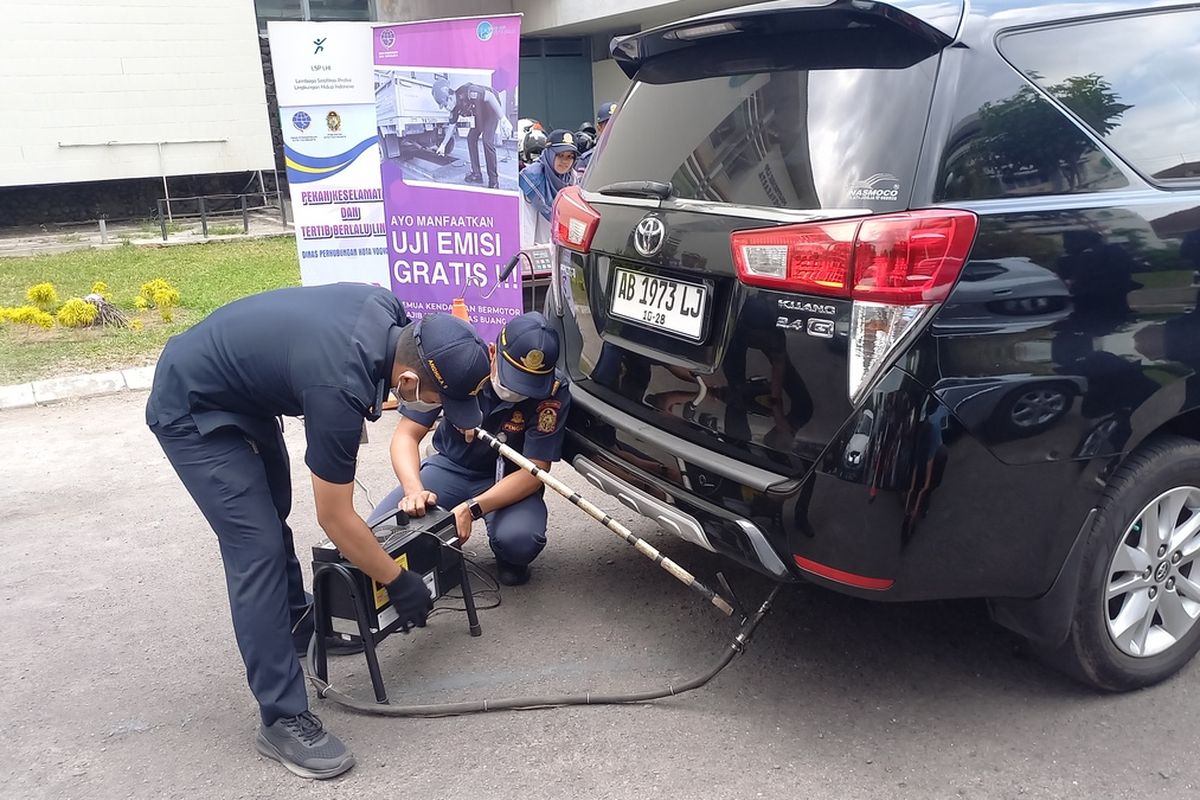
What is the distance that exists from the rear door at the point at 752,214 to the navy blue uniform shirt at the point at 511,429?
0.72 ft

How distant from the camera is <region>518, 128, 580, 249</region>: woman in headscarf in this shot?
745cm

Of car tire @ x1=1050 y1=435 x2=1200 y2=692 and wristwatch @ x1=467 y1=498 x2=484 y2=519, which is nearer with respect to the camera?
car tire @ x1=1050 y1=435 x2=1200 y2=692

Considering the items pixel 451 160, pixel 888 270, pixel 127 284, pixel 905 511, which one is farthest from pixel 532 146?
pixel 905 511

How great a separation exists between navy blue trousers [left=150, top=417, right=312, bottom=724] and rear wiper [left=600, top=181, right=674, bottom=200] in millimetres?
1315

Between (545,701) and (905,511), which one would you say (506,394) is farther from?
(905,511)

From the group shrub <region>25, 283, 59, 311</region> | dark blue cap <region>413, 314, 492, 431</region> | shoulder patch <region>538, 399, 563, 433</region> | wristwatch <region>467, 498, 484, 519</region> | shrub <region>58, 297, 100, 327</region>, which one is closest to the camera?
dark blue cap <region>413, 314, 492, 431</region>

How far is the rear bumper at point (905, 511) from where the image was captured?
225 cm

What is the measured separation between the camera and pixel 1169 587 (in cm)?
278

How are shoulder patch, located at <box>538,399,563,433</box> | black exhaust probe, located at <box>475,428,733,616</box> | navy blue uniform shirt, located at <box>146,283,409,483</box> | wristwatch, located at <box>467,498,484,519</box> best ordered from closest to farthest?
navy blue uniform shirt, located at <box>146,283,409,483</box> < black exhaust probe, located at <box>475,428,733,616</box> < shoulder patch, located at <box>538,399,563,433</box> < wristwatch, located at <box>467,498,484,519</box>

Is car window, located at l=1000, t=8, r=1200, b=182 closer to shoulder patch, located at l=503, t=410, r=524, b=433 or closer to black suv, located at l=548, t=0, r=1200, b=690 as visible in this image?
black suv, located at l=548, t=0, r=1200, b=690

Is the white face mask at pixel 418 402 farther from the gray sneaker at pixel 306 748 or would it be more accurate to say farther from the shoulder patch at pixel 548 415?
the gray sneaker at pixel 306 748

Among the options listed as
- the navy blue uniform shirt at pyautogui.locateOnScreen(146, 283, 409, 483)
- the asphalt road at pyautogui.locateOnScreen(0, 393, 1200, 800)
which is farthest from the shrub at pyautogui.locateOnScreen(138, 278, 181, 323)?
the navy blue uniform shirt at pyautogui.locateOnScreen(146, 283, 409, 483)

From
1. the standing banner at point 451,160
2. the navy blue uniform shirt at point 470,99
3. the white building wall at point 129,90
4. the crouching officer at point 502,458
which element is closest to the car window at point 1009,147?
the crouching officer at point 502,458

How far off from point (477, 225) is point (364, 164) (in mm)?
1000
